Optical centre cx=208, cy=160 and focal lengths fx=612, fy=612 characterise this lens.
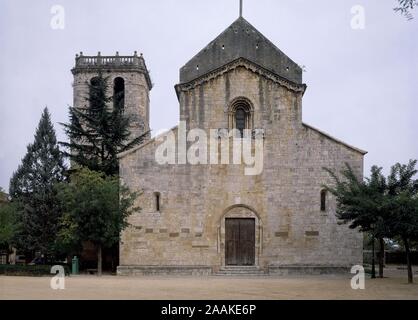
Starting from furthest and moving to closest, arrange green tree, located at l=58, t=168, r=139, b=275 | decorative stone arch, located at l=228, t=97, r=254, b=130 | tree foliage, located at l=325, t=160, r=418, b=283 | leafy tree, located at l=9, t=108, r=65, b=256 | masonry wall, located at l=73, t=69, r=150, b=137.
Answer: masonry wall, located at l=73, t=69, r=150, b=137
leafy tree, located at l=9, t=108, r=65, b=256
decorative stone arch, located at l=228, t=97, r=254, b=130
green tree, located at l=58, t=168, r=139, b=275
tree foliage, located at l=325, t=160, r=418, b=283

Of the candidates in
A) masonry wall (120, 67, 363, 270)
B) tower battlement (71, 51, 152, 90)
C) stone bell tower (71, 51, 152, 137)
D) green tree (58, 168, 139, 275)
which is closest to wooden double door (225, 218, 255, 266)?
masonry wall (120, 67, 363, 270)

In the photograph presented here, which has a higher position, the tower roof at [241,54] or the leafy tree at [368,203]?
the tower roof at [241,54]

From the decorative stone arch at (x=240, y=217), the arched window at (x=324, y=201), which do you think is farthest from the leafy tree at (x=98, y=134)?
the arched window at (x=324, y=201)

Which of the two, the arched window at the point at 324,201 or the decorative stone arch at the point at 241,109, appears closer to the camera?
the arched window at the point at 324,201

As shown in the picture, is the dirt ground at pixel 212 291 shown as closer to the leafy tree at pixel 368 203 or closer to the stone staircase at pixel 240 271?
the leafy tree at pixel 368 203

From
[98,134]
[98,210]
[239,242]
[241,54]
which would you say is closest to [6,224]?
[98,210]

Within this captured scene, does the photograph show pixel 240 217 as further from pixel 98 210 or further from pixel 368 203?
pixel 368 203

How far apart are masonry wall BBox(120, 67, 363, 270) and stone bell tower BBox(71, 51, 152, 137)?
22058mm

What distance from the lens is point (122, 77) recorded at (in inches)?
2206

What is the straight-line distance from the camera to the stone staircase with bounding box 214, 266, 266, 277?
106ft

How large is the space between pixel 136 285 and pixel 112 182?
9.52 meters

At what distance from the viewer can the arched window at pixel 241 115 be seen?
3416cm

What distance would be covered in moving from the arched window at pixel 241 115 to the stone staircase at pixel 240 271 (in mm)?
7381

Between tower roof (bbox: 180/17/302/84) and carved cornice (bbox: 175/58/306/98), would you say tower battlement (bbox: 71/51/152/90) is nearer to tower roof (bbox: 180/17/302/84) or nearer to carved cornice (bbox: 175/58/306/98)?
tower roof (bbox: 180/17/302/84)
